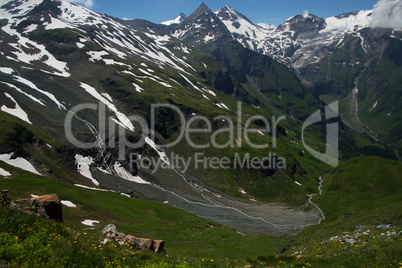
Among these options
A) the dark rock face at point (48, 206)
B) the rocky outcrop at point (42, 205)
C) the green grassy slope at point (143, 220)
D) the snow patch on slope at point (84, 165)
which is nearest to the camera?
the rocky outcrop at point (42, 205)

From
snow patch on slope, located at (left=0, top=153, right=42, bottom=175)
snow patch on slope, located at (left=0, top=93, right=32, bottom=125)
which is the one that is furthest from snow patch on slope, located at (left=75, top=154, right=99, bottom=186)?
snow patch on slope, located at (left=0, top=93, right=32, bottom=125)

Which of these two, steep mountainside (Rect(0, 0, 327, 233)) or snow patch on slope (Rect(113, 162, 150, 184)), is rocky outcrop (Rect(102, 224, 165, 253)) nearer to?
steep mountainside (Rect(0, 0, 327, 233))

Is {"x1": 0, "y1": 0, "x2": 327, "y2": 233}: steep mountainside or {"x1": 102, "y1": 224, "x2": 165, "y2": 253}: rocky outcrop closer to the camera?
{"x1": 102, "y1": 224, "x2": 165, "y2": 253}: rocky outcrop

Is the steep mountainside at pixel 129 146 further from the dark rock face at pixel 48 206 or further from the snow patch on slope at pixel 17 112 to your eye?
the dark rock face at pixel 48 206

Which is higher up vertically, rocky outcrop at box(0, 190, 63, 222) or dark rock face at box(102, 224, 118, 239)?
rocky outcrop at box(0, 190, 63, 222)

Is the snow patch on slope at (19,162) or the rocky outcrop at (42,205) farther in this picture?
the snow patch on slope at (19,162)

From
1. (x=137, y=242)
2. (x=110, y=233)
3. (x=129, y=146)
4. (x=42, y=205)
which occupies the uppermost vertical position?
(x=129, y=146)

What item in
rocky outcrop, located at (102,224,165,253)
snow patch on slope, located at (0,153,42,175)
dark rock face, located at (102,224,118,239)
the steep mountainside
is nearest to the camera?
rocky outcrop, located at (102,224,165,253)

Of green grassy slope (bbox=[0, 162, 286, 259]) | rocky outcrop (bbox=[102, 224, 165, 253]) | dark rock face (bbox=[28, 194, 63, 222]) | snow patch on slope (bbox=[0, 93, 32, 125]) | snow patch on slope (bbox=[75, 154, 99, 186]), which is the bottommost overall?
green grassy slope (bbox=[0, 162, 286, 259])

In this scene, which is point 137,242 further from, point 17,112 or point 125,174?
point 17,112

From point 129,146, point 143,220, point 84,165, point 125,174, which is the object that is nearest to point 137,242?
point 143,220

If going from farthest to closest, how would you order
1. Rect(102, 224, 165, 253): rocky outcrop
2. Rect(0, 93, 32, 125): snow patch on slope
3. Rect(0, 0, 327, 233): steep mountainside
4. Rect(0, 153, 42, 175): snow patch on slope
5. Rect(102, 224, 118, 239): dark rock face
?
Rect(0, 93, 32, 125): snow patch on slope
Rect(0, 0, 327, 233): steep mountainside
Rect(0, 153, 42, 175): snow patch on slope
Rect(102, 224, 118, 239): dark rock face
Rect(102, 224, 165, 253): rocky outcrop

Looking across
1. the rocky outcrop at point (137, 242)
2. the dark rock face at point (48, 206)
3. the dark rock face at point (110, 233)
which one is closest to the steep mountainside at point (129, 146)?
the dark rock face at point (48, 206)

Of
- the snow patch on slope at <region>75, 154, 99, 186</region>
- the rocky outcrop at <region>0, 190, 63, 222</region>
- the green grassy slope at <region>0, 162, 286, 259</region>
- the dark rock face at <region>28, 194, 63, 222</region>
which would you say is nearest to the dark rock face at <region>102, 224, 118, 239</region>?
the dark rock face at <region>28, 194, 63, 222</region>
